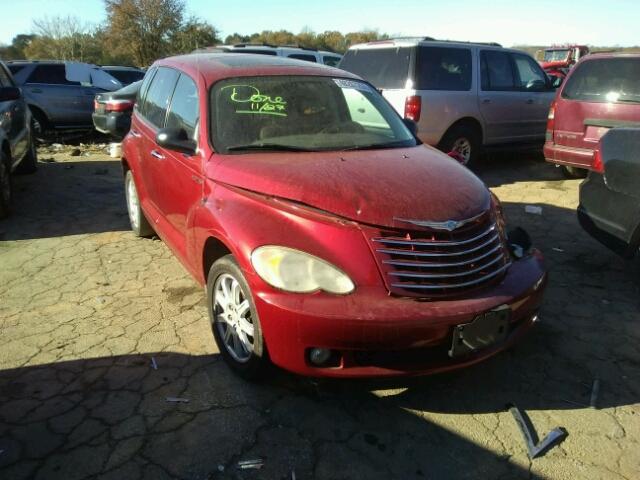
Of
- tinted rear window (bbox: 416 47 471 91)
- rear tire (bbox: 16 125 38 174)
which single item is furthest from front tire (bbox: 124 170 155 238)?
tinted rear window (bbox: 416 47 471 91)

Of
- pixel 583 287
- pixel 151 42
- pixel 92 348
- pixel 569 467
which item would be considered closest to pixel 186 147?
pixel 92 348

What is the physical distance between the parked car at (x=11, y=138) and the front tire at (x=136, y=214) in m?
1.61

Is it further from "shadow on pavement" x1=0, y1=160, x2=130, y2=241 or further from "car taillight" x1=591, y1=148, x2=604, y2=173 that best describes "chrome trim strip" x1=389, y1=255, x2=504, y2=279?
"shadow on pavement" x1=0, y1=160, x2=130, y2=241

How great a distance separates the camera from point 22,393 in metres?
2.79

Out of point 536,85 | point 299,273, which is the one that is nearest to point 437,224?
point 299,273

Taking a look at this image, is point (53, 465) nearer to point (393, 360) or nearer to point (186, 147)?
point (393, 360)

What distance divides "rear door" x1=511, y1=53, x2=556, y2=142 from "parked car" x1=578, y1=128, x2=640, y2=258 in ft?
15.0

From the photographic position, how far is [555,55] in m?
23.9

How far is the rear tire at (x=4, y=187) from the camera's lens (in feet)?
18.6

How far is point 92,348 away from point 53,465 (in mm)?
1009

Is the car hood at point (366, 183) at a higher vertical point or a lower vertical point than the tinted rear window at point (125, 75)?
lower

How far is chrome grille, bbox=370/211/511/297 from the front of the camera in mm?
2455

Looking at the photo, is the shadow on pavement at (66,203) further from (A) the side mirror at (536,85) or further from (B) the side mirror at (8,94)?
(A) the side mirror at (536,85)

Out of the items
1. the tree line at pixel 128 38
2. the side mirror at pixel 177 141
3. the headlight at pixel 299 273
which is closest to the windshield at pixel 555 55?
the tree line at pixel 128 38
